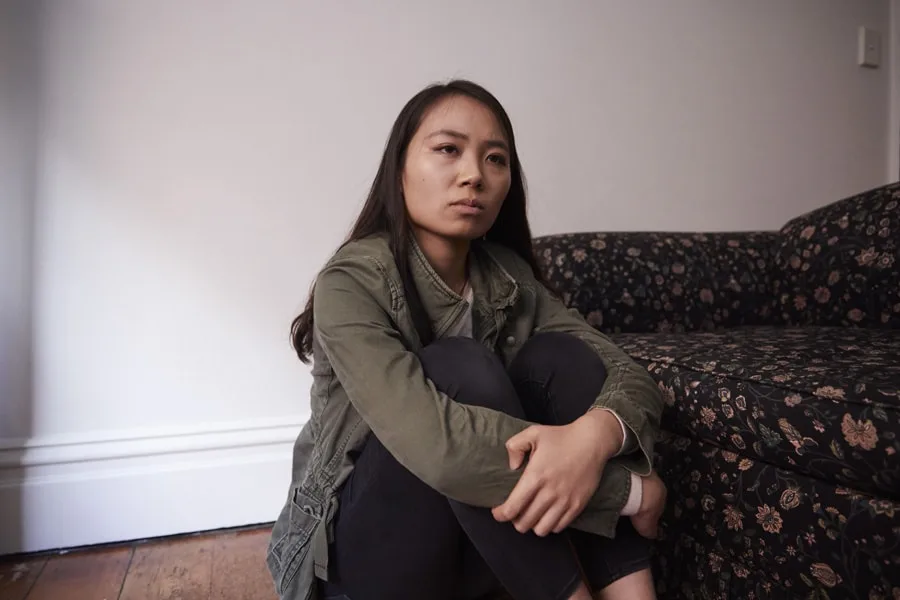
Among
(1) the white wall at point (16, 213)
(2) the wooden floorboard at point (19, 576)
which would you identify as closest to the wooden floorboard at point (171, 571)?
(2) the wooden floorboard at point (19, 576)

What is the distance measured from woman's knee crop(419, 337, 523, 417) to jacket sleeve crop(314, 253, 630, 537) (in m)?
0.02

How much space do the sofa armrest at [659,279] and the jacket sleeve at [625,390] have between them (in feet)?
1.24

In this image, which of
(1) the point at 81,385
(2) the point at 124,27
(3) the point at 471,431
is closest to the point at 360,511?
(3) the point at 471,431

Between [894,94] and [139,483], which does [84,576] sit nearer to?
[139,483]

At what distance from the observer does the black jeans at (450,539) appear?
0.65m

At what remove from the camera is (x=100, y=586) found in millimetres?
1102

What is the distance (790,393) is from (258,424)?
1.03 meters

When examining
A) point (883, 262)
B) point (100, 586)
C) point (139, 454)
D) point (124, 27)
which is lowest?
point (100, 586)

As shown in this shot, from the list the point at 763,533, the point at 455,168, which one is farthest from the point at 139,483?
the point at 763,533

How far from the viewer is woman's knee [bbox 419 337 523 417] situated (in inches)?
26.7

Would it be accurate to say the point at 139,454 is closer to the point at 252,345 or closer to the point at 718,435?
the point at 252,345

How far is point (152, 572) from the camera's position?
115cm

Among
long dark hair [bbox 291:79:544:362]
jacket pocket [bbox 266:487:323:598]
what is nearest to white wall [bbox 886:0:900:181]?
long dark hair [bbox 291:79:544:362]

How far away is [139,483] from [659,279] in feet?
3.88
